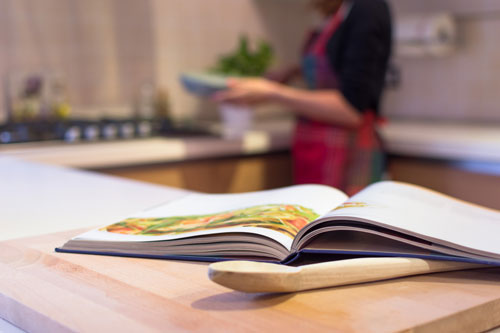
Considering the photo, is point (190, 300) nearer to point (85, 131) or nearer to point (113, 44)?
point (85, 131)

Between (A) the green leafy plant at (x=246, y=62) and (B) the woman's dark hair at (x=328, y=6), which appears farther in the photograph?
(A) the green leafy plant at (x=246, y=62)

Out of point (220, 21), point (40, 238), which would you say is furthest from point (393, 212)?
point (220, 21)

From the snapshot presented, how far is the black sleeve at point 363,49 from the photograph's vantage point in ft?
6.07

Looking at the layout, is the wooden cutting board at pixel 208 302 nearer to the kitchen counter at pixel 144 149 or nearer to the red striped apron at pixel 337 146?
the kitchen counter at pixel 144 149

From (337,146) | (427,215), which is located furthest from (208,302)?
(337,146)

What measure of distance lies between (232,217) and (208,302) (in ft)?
0.65

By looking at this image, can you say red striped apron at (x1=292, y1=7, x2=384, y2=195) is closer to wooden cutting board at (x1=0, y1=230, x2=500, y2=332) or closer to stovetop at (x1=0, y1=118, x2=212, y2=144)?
stovetop at (x1=0, y1=118, x2=212, y2=144)

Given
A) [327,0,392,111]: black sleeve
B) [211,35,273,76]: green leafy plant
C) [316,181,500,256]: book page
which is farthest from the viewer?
[211,35,273,76]: green leafy plant

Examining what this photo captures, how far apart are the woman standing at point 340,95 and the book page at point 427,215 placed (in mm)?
1142

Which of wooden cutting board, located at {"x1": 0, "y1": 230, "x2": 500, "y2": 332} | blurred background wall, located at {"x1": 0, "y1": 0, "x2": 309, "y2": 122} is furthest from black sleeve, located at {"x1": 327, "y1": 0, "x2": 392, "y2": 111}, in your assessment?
wooden cutting board, located at {"x1": 0, "y1": 230, "x2": 500, "y2": 332}

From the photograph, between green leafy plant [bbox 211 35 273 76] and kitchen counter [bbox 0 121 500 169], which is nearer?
kitchen counter [bbox 0 121 500 169]

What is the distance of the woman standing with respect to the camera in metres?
1.87

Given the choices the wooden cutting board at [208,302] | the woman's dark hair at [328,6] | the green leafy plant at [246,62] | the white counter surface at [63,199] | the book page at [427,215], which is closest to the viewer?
the wooden cutting board at [208,302]

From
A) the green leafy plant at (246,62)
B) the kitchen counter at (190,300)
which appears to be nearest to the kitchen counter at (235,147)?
the green leafy plant at (246,62)
